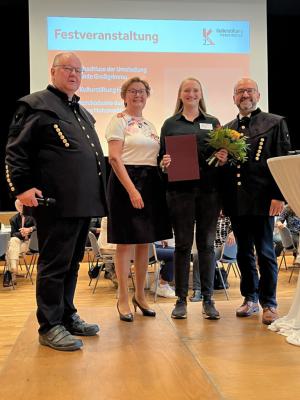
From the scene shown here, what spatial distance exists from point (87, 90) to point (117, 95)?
0.46 meters

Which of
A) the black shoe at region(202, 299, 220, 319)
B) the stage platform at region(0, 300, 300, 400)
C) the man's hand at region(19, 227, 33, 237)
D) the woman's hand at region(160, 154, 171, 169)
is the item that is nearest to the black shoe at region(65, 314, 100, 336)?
the stage platform at region(0, 300, 300, 400)

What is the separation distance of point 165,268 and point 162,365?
303 cm

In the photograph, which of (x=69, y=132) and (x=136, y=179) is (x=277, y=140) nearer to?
(x=136, y=179)

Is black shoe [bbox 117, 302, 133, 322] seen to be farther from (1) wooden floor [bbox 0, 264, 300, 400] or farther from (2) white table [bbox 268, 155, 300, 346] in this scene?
(2) white table [bbox 268, 155, 300, 346]

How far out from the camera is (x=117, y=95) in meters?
7.38

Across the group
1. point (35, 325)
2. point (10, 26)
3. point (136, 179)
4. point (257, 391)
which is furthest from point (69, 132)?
point (10, 26)

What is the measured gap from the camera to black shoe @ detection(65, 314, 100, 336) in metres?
2.70

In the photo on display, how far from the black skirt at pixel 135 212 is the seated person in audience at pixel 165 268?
6.80 ft

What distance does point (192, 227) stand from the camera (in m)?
2.98

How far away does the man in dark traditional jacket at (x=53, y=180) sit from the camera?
241 centimetres

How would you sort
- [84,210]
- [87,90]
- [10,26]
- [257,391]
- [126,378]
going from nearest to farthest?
[257,391] → [126,378] → [84,210] → [87,90] → [10,26]

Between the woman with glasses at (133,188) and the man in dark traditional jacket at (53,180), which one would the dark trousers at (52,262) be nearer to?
the man in dark traditional jacket at (53,180)

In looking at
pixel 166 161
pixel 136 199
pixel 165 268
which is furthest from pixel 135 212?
pixel 165 268

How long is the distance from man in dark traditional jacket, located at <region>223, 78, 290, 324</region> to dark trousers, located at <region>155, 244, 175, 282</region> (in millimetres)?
1995
